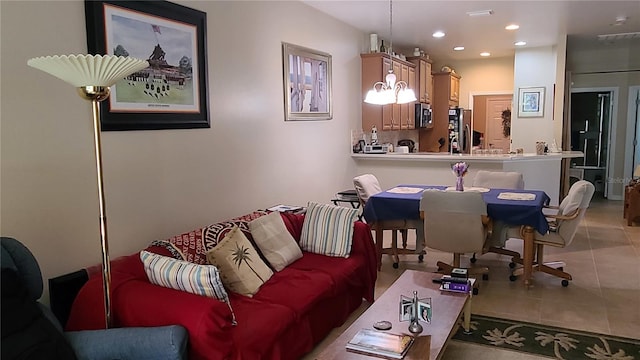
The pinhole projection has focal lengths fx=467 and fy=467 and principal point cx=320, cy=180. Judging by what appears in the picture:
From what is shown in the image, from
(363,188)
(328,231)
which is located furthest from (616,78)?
(328,231)

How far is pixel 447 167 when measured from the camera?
598 cm

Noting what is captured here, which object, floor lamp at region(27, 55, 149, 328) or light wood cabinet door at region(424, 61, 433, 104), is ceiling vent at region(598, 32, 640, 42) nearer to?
light wood cabinet door at region(424, 61, 433, 104)

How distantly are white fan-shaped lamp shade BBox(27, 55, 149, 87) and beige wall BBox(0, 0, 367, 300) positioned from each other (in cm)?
51

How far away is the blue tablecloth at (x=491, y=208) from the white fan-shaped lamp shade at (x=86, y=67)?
2.70 metres

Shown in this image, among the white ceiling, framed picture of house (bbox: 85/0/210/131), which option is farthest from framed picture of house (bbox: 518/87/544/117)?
framed picture of house (bbox: 85/0/210/131)

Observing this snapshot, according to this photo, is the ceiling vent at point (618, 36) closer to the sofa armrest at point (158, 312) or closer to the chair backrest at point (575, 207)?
the chair backrest at point (575, 207)

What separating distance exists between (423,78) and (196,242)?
5.85m

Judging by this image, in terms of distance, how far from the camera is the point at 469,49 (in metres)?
7.82

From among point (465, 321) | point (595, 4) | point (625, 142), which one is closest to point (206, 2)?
point (465, 321)

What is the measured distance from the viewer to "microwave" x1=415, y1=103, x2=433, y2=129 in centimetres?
775

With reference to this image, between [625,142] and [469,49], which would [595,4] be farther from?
[625,142]

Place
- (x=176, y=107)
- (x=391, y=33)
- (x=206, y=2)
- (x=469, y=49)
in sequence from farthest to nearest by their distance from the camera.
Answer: (x=469, y=49), (x=391, y=33), (x=206, y=2), (x=176, y=107)

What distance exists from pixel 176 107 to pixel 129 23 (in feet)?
2.09

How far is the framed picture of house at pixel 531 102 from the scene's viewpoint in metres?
7.41
